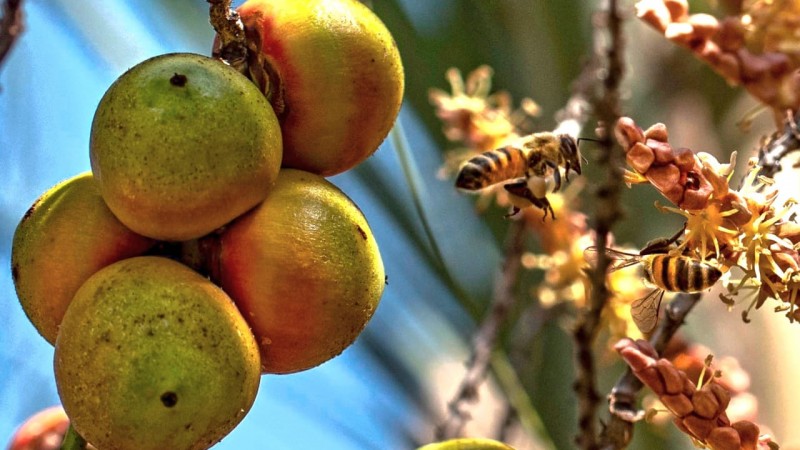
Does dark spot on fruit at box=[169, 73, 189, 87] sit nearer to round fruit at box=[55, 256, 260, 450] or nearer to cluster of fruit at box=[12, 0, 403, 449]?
cluster of fruit at box=[12, 0, 403, 449]

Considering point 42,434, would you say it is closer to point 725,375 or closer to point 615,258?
point 615,258

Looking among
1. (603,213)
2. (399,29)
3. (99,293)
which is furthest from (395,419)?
(99,293)

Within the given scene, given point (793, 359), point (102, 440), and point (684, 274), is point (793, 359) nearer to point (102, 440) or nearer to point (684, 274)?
point (684, 274)

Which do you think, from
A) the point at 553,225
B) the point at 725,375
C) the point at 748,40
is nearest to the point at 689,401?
the point at 725,375

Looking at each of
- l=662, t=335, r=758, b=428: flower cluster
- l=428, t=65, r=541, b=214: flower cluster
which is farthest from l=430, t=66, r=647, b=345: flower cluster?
l=662, t=335, r=758, b=428: flower cluster

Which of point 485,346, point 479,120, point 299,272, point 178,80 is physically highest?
point 178,80

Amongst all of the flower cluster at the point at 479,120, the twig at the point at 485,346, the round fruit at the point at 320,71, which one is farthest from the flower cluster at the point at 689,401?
the flower cluster at the point at 479,120
